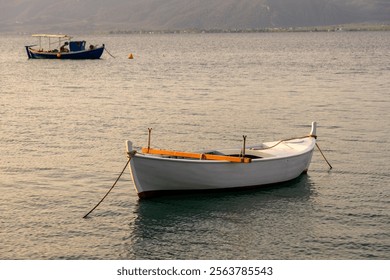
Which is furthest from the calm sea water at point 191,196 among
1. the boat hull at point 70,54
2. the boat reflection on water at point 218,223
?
the boat hull at point 70,54

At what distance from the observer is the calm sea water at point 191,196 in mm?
20672

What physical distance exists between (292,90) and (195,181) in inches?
1531

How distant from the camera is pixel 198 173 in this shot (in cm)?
2464

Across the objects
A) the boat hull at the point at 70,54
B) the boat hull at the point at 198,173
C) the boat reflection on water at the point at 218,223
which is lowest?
the boat reflection on water at the point at 218,223

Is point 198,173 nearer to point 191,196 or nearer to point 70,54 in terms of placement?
point 191,196

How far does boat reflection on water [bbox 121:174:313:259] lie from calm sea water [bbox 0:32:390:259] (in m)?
0.06

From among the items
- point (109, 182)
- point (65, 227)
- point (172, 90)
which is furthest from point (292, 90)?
point (65, 227)

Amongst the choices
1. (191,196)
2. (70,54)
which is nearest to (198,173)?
(191,196)

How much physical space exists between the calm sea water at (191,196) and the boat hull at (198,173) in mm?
450

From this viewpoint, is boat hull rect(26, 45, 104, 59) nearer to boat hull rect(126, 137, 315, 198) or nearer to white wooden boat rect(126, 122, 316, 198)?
white wooden boat rect(126, 122, 316, 198)

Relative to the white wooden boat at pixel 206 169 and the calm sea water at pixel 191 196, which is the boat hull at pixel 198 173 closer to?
the white wooden boat at pixel 206 169

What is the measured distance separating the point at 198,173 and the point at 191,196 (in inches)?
42.9

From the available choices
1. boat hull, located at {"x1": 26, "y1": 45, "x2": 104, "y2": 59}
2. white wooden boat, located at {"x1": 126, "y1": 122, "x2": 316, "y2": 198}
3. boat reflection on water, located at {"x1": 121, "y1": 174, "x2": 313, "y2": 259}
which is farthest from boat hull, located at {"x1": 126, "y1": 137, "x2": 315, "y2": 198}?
boat hull, located at {"x1": 26, "y1": 45, "x2": 104, "y2": 59}

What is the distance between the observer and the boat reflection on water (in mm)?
20172
